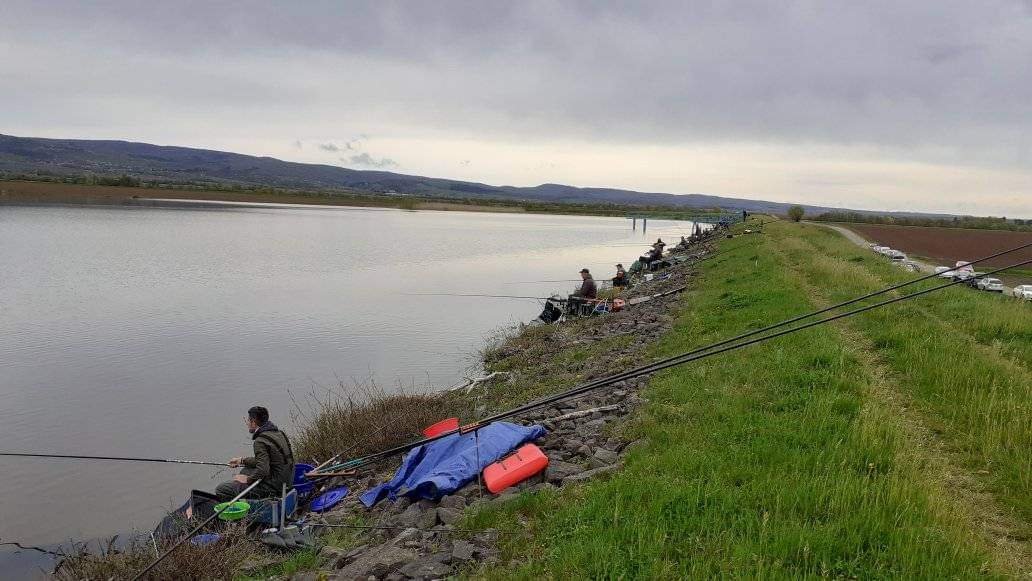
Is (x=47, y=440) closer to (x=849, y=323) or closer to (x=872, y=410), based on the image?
(x=872, y=410)

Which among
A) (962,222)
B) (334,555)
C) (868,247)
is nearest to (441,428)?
(334,555)

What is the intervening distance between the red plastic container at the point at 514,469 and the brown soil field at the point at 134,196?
9531 cm

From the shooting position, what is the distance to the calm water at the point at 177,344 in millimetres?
10375

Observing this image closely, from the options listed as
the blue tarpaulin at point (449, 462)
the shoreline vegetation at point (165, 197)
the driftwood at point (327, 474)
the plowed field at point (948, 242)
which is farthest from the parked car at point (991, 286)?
the shoreline vegetation at point (165, 197)

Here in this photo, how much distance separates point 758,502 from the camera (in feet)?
15.2

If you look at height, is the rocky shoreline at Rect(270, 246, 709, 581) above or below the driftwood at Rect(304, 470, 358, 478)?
above

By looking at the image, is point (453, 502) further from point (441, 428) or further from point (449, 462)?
point (441, 428)

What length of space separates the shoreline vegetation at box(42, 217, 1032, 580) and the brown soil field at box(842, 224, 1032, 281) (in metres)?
51.6

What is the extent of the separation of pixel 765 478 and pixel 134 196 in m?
124

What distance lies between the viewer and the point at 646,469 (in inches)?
223

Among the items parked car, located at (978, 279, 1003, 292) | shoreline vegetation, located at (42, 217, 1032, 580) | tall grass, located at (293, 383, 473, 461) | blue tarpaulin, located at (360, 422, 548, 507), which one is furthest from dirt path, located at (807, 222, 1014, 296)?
blue tarpaulin, located at (360, 422, 548, 507)

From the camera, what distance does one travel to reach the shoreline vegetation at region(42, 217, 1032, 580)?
4.07 metres

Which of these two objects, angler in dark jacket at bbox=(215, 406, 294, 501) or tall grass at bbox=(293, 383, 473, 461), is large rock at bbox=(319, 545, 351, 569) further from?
tall grass at bbox=(293, 383, 473, 461)

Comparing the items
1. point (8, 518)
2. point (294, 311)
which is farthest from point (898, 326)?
point (294, 311)
